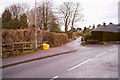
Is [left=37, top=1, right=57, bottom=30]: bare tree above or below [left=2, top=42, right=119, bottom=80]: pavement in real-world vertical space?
above

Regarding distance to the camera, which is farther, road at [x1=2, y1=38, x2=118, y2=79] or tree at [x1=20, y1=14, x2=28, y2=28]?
tree at [x1=20, y1=14, x2=28, y2=28]

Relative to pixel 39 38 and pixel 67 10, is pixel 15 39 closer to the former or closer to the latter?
pixel 39 38

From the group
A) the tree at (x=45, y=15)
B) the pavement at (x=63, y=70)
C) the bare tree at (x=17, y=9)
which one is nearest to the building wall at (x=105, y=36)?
the tree at (x=45, y=15)

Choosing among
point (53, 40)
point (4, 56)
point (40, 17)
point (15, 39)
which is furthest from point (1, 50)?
point (40, 17)

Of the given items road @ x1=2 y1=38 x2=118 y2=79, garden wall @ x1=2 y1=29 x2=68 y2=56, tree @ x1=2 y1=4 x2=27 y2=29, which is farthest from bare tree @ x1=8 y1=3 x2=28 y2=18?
road @ x1=2 y1=38 x2=118 y2=79

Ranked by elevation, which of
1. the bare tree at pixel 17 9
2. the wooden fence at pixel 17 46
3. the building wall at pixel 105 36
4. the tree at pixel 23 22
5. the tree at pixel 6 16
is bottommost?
the wooden fence at pixel 17 46

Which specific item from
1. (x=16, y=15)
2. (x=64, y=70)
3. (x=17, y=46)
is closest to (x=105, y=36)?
(x=16, y=15)

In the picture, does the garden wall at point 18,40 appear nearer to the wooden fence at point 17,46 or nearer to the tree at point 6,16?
the wooden fence at point 17,46

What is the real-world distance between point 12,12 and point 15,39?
3020 cm

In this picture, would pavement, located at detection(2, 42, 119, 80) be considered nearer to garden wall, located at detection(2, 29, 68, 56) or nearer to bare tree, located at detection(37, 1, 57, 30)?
garden wall, located at detection(2, 29, 68, 56)

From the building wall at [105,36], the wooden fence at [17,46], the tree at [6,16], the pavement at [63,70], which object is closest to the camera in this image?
the pavement at [63,70]

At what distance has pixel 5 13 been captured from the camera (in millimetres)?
40031

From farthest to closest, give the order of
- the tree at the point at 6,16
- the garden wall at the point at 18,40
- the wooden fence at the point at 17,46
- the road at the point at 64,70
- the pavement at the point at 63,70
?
the tree at the point at 6,16 → the garden wall at the point at 18,40 → the wooden fence at the point at 17,46 → the road at the point at 64,70 → the pavement at the point at 63,70

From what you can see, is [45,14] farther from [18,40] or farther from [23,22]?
[18,40]
